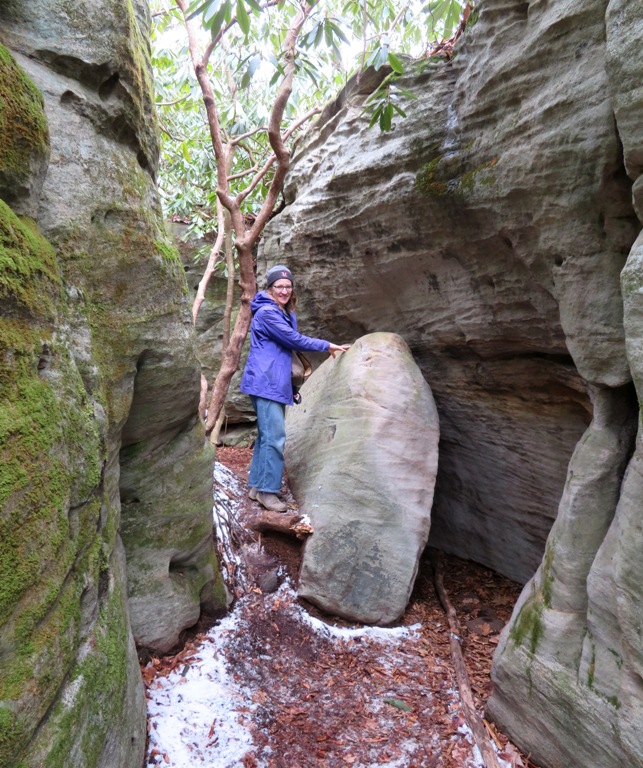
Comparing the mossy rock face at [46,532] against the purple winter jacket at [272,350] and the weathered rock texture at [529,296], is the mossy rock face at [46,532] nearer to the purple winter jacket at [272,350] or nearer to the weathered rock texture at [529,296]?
the weathered rock texture at [529,296]

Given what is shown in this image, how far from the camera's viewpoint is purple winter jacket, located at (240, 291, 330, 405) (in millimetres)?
4992

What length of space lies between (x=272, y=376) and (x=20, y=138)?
10.8ft

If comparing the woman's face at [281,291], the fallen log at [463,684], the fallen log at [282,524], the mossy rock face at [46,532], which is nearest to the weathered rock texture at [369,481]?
the fallen log at [282,524]

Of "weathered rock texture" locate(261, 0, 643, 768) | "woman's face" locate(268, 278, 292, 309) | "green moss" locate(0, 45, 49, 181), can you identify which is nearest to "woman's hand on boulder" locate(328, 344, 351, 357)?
"woman's face" locate(268, 278, 292, 309)

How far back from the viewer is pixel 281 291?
5129 millimetres

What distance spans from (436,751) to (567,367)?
2.92 metres

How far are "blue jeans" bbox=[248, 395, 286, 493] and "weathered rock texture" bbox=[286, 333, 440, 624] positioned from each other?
0.29m

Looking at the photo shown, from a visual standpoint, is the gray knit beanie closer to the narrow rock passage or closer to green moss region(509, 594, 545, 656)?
the narrow rock passage

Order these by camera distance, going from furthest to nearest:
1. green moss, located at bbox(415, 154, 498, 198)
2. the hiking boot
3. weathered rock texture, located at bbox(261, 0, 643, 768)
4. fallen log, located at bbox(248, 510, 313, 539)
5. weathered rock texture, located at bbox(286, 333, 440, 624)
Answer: the hiking boot → fallen log, located at bbox(248, 510, 313, 539) → weathered rock texture, located at bbox(286, 333, 440, 624) → green moss, located at bbox(415, 154, 498, 198) → weathered rock texture, located at bbox(261, 0, 643, 768)

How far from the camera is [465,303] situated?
4719 millimetres

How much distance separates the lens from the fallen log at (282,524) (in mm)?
4480

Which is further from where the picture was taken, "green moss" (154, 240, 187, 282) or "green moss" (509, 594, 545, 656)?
"green moss" (509, 594, 545, 656)

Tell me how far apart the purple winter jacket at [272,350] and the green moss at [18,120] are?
309cm

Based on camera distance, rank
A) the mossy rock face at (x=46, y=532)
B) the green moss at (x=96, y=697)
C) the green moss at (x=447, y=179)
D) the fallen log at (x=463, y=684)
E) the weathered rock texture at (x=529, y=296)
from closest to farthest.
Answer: the mossy rock face at (x=46, y=532), the green moss at (x=96, y=697), the weathered rock texture at (x=529, y=296), the fallen log at (x=463, y=684), the green moss at (x=447, y=179)
